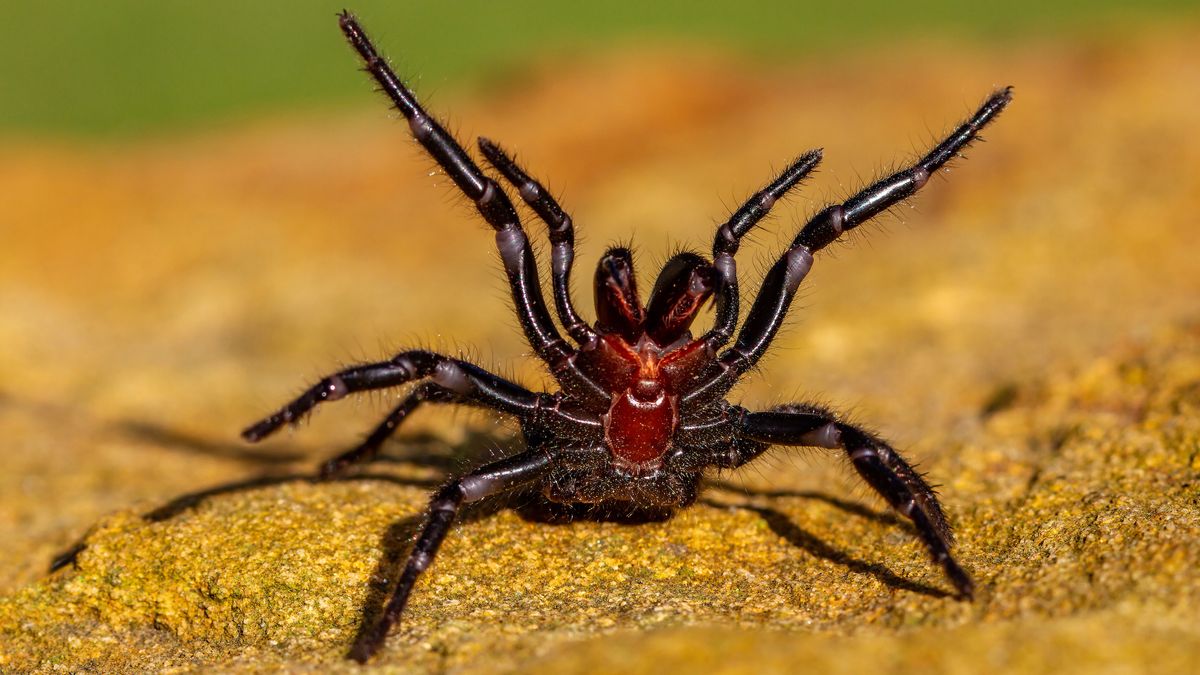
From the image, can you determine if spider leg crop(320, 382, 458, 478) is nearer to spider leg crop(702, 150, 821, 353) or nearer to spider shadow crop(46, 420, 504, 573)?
spider shadow crop(46, 420, 504, 573)

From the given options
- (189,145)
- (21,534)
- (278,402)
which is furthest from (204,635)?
(189,145)

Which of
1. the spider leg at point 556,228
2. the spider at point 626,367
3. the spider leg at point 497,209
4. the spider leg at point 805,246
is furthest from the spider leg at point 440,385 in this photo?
the spider leg at point 805,246

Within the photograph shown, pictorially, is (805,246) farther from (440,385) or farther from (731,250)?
(440,385)

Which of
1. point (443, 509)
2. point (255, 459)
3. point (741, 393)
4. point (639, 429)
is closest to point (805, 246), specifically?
point (639, 429)

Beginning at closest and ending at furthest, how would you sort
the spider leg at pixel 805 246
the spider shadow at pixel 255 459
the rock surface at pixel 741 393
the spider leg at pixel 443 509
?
the spider leg at pixel 443 509, the rock surface at pixel 741 393, the spider leg at pixel 805 246, the spider shadow at pixel 255 459

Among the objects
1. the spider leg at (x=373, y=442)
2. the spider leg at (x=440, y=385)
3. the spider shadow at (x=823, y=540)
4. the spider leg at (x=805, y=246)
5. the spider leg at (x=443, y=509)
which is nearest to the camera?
the spider leg at (x=443, y=509)

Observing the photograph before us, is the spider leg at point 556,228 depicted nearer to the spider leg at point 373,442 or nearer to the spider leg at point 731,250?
the spider leg at point 731,250
